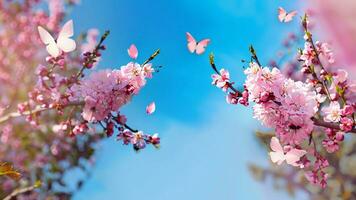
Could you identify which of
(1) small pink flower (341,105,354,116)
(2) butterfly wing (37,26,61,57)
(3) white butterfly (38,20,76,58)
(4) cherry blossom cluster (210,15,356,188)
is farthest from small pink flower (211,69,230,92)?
(2) butterfly wing (37,26,61,57)

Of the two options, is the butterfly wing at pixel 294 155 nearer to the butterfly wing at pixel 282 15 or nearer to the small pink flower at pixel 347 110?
the small pink flower at pixel 347 110

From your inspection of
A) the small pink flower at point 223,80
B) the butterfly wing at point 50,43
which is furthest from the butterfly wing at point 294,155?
the butterfly wing at point 50,43

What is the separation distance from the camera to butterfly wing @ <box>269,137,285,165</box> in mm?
3227

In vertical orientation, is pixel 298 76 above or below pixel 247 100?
above

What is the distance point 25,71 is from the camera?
914cm

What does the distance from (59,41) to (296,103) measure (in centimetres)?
195

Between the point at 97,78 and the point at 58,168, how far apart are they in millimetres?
6522

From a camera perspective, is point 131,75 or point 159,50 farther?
point 131,75

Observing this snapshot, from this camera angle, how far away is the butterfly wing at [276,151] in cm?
323

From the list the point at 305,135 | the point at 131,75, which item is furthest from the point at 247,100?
the point at 131,75

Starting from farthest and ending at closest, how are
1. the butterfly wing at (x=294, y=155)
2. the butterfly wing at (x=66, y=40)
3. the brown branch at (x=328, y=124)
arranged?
the butterfly wing at (x=66, y=40) → the butterfly wing at (x=294, y=155) → the brown branch at (x=328, y=124)

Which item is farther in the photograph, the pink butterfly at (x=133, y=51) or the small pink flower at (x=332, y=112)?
the pink butterfly at (x=133, y=51)

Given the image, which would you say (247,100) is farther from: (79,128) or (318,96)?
(79,128)

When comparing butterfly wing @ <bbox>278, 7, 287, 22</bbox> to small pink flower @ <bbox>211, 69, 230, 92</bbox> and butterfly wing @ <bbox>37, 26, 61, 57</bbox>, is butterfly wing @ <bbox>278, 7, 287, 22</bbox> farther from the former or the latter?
butterfly wing @ <bbox>37, 26, 61, 57</bbox>
